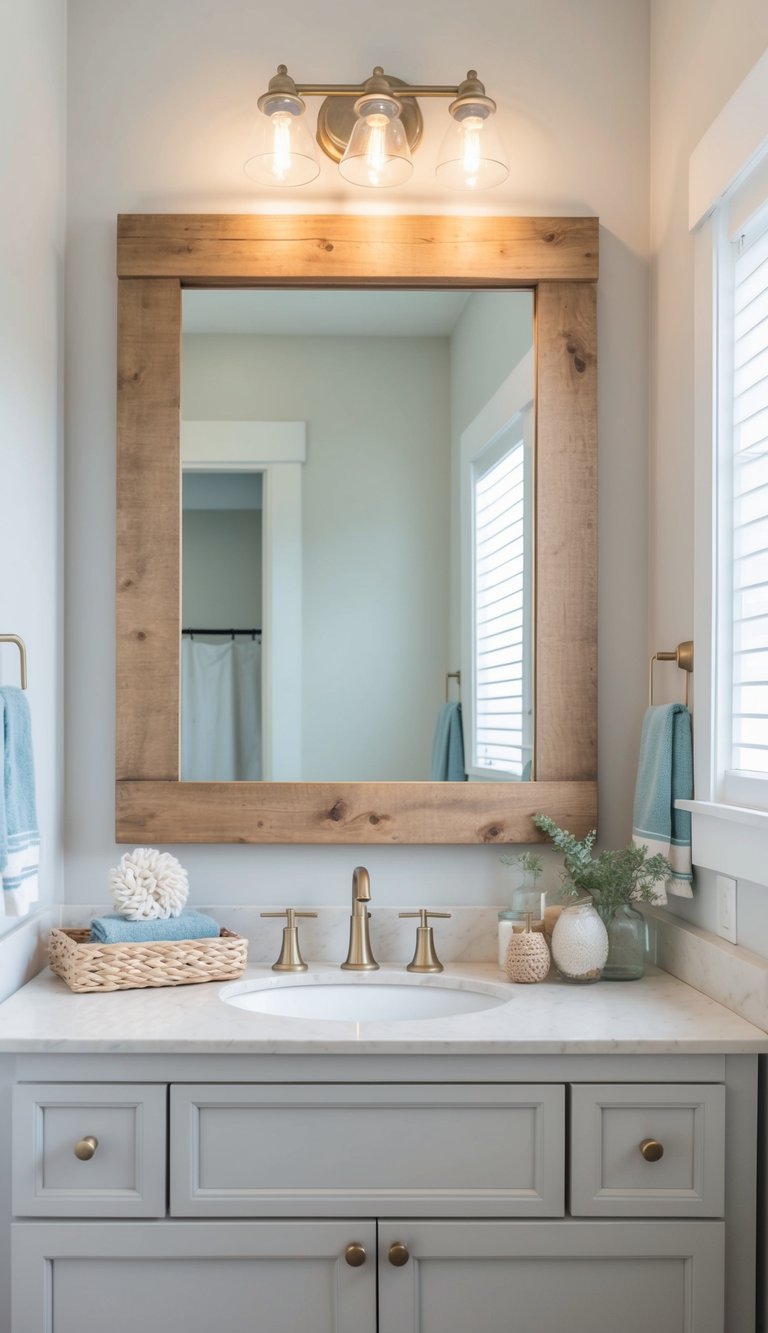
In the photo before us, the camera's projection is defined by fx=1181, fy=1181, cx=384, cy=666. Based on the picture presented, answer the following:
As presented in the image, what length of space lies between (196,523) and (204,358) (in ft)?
0.98

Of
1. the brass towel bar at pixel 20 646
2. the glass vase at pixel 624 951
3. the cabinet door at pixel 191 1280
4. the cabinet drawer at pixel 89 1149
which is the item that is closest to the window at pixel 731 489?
the glass vase at pixel 624 951

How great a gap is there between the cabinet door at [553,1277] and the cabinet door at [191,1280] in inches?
2.2

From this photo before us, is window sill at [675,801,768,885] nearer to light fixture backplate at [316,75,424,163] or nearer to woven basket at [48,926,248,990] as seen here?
woven basket at [48,926,248,990]

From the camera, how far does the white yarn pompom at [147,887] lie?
1.95 m

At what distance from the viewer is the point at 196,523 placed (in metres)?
2.14

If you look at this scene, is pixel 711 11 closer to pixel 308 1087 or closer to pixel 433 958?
pixel 433 958

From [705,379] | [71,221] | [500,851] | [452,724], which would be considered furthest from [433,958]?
[71,221]

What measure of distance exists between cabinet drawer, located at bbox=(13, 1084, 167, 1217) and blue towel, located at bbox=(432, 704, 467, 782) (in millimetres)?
766

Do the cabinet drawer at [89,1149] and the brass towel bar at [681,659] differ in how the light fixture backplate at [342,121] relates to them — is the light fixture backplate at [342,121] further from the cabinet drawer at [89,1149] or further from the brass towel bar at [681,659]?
the cabinet drawer at [89,1149]

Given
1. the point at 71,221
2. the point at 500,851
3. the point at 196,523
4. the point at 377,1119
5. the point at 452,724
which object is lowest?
the point at 377,1119

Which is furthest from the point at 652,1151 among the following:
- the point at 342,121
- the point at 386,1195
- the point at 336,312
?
the point at 342,121

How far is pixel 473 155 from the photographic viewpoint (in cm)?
205

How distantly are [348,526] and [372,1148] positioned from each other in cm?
107

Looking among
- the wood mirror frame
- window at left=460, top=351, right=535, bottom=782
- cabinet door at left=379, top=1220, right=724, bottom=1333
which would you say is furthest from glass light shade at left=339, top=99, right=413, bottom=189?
cabinet door at left=379, top=1220, right=724, bottom=1333
